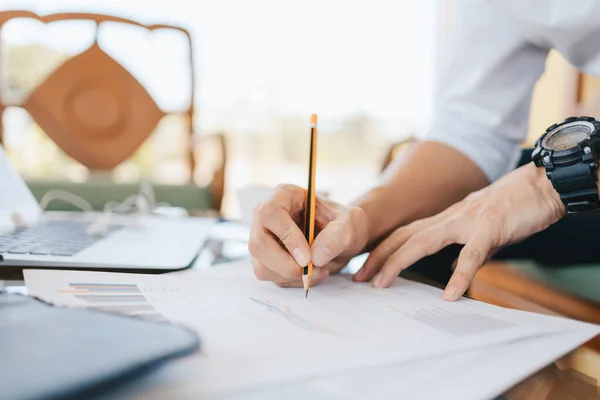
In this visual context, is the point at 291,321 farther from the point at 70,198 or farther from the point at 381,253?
the point at 70,198

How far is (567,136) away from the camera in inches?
20.8

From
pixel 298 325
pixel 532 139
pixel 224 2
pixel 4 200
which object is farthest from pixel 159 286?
pixel 224 2

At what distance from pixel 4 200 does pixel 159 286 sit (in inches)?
13.5

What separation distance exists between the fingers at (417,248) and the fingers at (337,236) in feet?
0.14

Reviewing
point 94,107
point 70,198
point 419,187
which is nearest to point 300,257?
point 419,187

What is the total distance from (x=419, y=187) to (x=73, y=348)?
498 mm

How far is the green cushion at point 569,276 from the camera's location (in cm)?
71

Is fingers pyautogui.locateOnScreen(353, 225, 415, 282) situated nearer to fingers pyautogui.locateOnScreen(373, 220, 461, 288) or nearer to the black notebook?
fingers pyautogui.locateOnScreen(373, 220, 461, 288)

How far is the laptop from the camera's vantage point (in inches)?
18.3

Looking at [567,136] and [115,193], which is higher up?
[567,136]

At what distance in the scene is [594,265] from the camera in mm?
836

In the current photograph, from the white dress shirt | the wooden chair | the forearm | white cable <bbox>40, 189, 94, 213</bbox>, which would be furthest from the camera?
the wooden chair

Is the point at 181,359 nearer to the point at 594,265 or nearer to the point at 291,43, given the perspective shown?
the point at 594,265

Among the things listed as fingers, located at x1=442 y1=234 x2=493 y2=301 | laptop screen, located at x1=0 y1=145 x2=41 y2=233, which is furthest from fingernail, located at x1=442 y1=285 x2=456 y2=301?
laptop screen, located at x1=0 y1=145 x2=41 y2=233
